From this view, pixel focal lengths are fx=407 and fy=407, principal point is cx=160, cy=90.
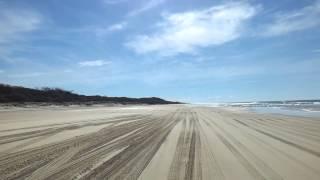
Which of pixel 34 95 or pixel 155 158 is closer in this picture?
pixel 155 158

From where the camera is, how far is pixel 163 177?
568cm

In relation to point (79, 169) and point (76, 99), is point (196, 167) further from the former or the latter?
point (76, 99)

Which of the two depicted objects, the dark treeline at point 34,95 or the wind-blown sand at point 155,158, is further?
the dark treeline at point 34,95

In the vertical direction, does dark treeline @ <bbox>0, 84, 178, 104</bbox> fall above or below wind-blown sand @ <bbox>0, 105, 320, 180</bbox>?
above

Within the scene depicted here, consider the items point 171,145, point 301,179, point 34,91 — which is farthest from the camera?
point 34,91

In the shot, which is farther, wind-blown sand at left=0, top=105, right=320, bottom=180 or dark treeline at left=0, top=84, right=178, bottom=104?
dark treeline at left=0, top=84, right=178, bottom=104

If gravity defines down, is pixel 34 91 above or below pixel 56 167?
above

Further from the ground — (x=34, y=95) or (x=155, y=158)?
(x=34, y=95)

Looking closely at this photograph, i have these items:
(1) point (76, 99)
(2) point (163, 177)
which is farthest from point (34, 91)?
(2) point (163, 177)

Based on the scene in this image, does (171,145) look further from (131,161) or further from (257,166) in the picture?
(257,166)

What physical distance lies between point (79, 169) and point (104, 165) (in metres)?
0.48

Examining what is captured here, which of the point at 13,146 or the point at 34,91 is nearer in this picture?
the point at 13,146

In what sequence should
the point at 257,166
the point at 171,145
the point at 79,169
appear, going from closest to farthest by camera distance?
the point at 79,169, the point at 257,166, the point at 171,145

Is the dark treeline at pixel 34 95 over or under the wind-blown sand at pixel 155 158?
over
